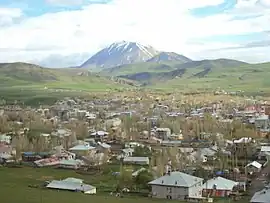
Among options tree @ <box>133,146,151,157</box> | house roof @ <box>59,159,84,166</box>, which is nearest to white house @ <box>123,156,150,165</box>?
tree @ <box>133,146,151,157</box>

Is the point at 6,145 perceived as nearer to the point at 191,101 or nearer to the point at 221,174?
the point at 221,174

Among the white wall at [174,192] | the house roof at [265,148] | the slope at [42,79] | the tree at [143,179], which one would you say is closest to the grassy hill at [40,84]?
the slope at [42,79]

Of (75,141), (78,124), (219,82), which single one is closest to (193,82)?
(219,82)

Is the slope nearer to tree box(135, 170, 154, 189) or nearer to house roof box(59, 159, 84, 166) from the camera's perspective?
house roof box(59, 159, 84, 166)

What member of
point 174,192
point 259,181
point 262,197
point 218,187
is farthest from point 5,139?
point 262,197

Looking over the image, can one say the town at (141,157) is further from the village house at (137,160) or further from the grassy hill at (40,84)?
the grassy hill at (40,84)

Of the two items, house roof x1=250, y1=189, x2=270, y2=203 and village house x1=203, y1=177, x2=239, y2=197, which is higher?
house roof x1=250, y1=189, x2=270, y2=203

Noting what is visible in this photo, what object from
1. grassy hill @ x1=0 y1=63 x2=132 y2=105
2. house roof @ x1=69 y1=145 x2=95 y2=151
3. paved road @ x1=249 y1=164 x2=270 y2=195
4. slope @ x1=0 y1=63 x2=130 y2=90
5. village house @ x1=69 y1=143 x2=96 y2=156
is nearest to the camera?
paved road @ x1=249 y1=164 x2=270 y2=195
